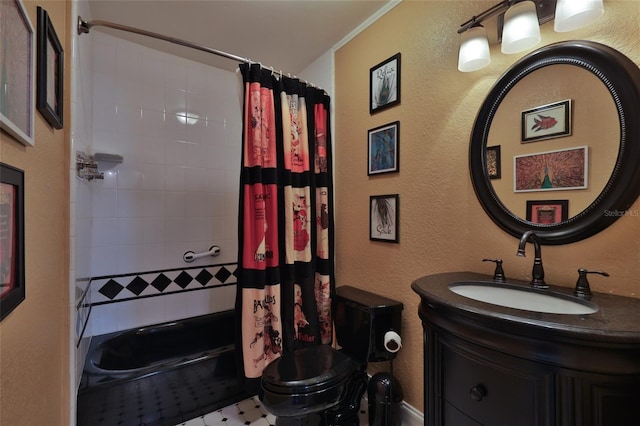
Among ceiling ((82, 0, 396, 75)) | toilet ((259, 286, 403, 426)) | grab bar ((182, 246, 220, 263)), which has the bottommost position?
toilet ((259, 286, 403, 426))

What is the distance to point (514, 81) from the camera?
1.15 m

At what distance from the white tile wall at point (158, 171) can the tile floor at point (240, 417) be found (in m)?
0.87

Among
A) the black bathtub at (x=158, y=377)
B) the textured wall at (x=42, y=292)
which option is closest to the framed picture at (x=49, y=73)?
the textured wall at (x=42, y=292)

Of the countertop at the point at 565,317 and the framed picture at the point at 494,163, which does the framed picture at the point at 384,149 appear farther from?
the countertop at the point at 565,317

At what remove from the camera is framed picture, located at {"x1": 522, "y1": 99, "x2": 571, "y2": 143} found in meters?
1.03

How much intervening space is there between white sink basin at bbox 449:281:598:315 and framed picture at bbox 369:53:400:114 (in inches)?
43.3

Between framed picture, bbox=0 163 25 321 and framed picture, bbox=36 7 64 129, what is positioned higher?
framed picture, bbox=36 7 64 129

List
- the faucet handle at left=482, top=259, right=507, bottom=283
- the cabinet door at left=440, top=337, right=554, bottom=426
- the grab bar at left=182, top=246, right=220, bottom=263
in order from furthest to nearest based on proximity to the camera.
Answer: the grab bar at left=182, top=246, right=220, bottom=263
the faucet handle at left=482, top=259, right=507, bottom=283
the cabinet door at left=440, top=337, right=554, bottom=426

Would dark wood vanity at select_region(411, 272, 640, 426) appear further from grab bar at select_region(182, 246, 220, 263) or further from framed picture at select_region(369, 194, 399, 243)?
grab bar at select_region(182, 246, 220, 263)

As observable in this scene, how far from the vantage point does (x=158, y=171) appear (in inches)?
87.2

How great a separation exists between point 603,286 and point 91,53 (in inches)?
118

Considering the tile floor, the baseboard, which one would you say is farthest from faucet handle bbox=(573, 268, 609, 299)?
the tile floor

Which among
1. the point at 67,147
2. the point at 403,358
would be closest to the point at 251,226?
the point at 67,147

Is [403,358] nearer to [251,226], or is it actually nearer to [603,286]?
[603,286]
